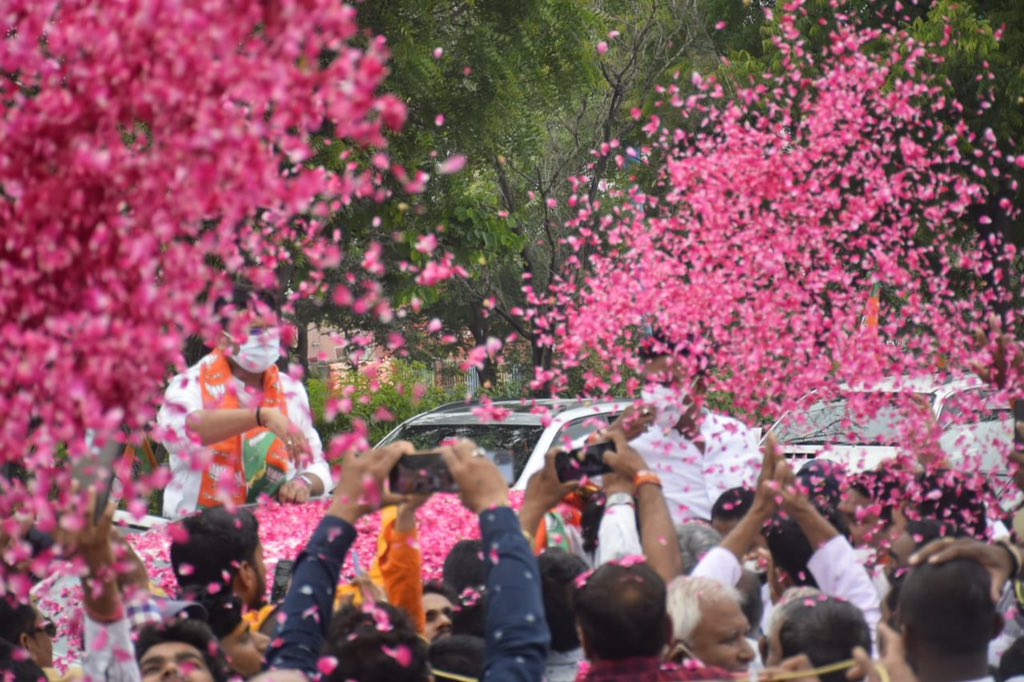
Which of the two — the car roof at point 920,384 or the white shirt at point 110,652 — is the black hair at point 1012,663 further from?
the car roof at point 920,384

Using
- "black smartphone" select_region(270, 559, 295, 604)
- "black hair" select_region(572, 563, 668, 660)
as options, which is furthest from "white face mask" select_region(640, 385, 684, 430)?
"black hair" select_region(572, 563, 668, 660)

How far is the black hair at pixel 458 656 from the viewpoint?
3.62 meters

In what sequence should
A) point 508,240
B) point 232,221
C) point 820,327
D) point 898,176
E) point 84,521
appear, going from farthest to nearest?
point 508,240
point 898,176
point 820,327
point 84,521
point 232,221

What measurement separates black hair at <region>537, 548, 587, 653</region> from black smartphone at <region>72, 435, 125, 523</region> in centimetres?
167

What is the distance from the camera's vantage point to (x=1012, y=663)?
394 centimetres

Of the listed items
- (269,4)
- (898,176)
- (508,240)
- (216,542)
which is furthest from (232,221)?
(508,240)

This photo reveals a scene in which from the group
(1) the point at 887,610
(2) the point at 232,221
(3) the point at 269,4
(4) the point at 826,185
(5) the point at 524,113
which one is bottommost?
(1) the point at 887,610

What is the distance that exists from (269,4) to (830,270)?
632cm

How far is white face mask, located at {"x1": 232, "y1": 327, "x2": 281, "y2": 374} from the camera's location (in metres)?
5.57

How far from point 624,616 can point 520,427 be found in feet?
22.5

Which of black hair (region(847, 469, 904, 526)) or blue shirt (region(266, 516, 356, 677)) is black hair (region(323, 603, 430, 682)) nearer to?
blue shirt (region(266, 516, 356, 677))

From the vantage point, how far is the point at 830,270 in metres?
8.33

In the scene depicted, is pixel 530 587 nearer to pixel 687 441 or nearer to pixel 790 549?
pixel 790 549

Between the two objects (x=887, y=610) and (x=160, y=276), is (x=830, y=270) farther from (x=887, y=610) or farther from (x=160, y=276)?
(x=160, y=276)
